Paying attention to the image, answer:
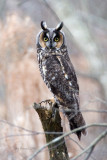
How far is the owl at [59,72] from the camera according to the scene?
5.83m

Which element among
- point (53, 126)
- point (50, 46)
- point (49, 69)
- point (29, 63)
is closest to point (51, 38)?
point (50, 46)

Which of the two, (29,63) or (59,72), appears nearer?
(59,72)

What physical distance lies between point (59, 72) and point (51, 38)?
0.54 meters

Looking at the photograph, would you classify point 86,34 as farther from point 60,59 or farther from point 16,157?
point 16,157

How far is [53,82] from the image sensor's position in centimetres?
599

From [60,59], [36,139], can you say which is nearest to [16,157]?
[60,59]

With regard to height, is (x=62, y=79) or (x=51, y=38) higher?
(x=51, y=38)

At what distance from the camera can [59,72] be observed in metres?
5.98

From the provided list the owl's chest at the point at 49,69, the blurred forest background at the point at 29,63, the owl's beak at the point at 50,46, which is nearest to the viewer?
the owl's chest at the point at 49,69

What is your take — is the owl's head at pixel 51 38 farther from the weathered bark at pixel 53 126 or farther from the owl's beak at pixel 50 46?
the weathered bark at pixel 53 126

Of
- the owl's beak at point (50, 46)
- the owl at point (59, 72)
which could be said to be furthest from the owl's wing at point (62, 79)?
the owl's beak at point (50, 46)

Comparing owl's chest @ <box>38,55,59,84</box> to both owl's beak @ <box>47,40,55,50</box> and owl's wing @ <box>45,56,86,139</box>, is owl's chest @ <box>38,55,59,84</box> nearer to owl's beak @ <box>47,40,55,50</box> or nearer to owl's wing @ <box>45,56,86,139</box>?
owl's wing @ <box>45,56,86,139</box>

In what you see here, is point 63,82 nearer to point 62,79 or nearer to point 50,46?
point 62,79

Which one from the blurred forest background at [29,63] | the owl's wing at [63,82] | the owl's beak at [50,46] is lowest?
the owl's wing at [63,82]
